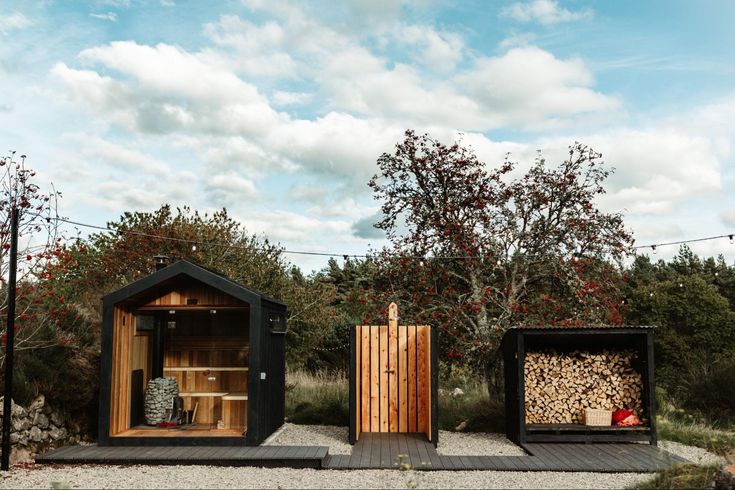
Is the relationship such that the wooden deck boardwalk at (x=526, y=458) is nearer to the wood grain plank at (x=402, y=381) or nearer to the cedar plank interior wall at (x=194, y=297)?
the wood grain plank at (x=402, y=381)

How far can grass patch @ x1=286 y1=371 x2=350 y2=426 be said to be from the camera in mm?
11883

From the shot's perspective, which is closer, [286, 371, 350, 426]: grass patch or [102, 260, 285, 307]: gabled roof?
[102, 260, 285, 307]: gabled roof

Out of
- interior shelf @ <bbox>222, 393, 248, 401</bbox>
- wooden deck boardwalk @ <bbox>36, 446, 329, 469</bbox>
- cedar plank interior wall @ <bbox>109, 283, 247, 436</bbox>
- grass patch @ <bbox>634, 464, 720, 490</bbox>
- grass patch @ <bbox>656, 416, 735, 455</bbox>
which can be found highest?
cedar plank interior wall @ <bbox>109, 283, 247, 436</bbox>

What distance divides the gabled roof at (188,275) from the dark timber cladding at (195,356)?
0.01m

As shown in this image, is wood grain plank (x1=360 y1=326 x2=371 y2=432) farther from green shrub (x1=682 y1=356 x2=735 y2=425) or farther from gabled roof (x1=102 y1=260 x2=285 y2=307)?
green shrub (x1=682 y1=356 x2=735 y2=425)

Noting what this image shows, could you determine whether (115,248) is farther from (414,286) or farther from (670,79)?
(670,79)

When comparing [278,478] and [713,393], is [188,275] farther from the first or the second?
[713,393]

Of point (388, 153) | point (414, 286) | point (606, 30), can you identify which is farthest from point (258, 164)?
point (606, 30)

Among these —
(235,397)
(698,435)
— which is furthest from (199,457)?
(698,435)

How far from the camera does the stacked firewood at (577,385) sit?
983cm

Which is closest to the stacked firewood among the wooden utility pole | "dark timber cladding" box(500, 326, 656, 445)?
"dark timber cladding" box(500, 326, 656, 445)

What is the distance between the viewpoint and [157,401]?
979cm

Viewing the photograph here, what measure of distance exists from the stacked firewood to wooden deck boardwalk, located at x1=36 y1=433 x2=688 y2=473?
0.91 metres

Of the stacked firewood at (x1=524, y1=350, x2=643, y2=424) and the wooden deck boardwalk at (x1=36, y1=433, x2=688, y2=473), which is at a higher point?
the stacked firewood at (x1=524, y1=350, x2=643, y2=424)
